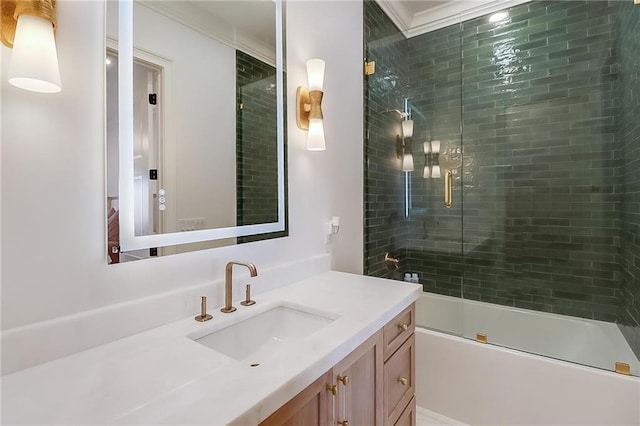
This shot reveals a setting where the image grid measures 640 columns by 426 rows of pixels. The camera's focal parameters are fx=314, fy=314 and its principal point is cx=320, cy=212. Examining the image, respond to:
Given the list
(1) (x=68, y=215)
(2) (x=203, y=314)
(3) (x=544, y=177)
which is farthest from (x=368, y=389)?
(3) (x=544, y=177)

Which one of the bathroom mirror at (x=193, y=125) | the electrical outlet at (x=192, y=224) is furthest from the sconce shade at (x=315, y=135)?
the electrical outlet at (x=192, y=224)

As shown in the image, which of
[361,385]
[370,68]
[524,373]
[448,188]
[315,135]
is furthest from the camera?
[448,188]

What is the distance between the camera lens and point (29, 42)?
73 centimetres

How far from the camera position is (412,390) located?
4.86 ft

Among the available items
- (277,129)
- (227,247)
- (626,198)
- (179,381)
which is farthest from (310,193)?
(626,198)

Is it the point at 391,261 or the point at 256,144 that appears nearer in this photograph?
the point at 256,144

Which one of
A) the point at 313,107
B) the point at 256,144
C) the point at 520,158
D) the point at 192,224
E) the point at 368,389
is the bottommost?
the point at 368,389

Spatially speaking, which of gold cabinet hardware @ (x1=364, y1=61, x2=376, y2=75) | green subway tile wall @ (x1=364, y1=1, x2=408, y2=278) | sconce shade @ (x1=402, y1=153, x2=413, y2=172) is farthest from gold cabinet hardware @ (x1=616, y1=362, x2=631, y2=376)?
gold cabinet hardware @ (x1=364, y1=61, x2=376, y2=75)

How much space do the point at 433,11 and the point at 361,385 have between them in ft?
9.88

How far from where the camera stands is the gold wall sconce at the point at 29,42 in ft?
2.36

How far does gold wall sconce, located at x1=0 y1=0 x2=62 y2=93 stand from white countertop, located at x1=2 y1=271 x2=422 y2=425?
684 millimetres

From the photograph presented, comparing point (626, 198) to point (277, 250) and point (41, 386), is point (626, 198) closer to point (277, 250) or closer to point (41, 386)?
point (277, 250)

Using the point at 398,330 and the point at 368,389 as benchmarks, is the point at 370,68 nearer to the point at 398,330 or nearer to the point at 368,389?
the point at 398,330

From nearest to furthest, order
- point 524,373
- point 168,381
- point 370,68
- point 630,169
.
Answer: point 168,381 → point 524,373 → point 630,169 → point 370,68
